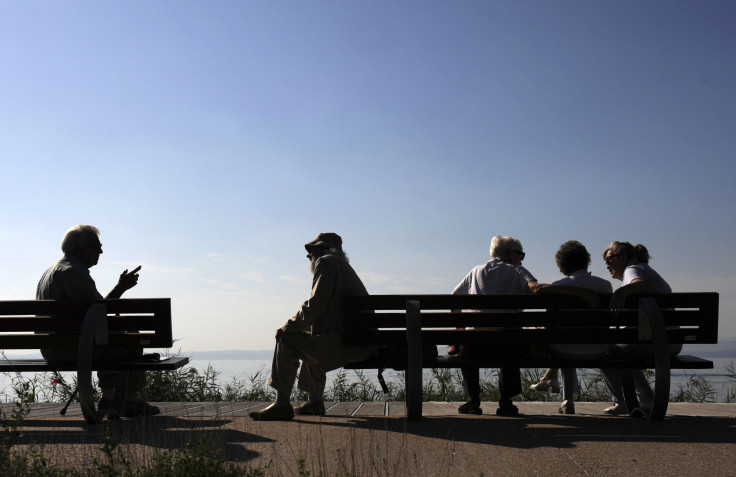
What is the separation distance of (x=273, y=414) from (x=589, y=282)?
115 inches

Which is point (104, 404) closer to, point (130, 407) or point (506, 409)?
point (130, 407)

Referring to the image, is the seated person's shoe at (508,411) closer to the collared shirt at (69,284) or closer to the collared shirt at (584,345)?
the collared shirt at (584,345)

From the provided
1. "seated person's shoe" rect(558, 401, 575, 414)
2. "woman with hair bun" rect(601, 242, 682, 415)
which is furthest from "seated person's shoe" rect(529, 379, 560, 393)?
"woman with hair bun" rect(601, 242, 682, 415)

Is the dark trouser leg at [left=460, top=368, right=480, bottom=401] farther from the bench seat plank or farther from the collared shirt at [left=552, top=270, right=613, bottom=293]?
the bench seat plank

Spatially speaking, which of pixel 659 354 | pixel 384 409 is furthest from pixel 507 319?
pixel 384 409

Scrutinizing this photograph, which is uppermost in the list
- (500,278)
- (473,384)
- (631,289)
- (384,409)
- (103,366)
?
(500,278)

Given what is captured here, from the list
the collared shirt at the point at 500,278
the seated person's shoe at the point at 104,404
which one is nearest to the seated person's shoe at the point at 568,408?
the collared shirt at the point at 500,278

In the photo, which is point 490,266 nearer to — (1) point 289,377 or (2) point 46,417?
(1) point 289,377

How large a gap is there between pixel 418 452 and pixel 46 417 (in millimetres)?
3967

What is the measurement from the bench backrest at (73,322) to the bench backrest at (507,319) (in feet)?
5.08

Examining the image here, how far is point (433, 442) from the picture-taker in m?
4.90

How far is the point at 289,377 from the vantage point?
6387 mm

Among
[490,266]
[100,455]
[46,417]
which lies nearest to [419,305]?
→ [490,266]

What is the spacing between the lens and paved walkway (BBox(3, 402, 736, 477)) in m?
4.17
